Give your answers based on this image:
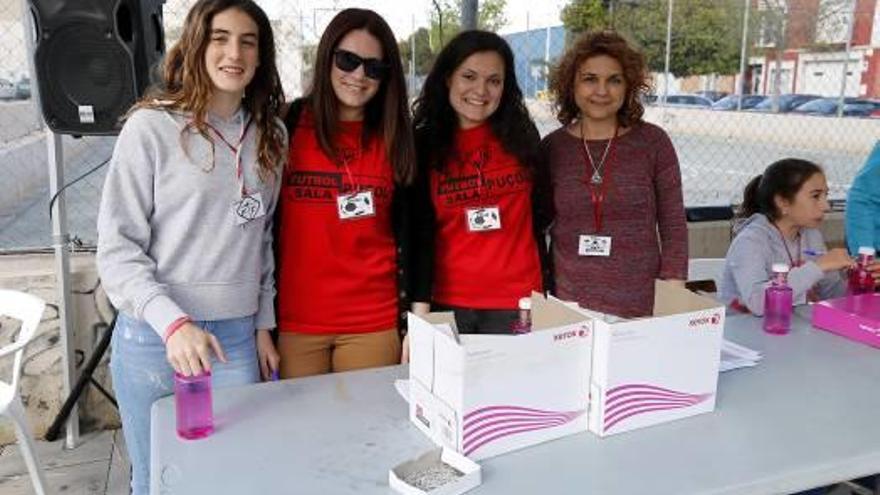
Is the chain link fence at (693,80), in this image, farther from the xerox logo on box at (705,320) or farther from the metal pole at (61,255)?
the xerox logo on box at (705,320)

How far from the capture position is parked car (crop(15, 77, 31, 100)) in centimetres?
270

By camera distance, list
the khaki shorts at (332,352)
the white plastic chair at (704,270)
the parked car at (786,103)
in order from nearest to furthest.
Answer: the khaki shorts at (332,352)
the white plastic chair at (704,270)
the parked car at (786,103)

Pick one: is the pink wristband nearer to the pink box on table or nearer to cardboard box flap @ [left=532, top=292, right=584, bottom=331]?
cardboard box flap @ [left=532, top=292, right=584, bottom=331]

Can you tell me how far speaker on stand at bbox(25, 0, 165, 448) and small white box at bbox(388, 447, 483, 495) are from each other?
5.29 ft

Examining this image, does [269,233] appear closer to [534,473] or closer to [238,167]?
[238,167]

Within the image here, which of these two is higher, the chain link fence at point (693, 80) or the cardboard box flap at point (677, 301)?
the chain link fence at point (693, 80)

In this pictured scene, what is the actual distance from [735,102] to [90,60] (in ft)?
13.3

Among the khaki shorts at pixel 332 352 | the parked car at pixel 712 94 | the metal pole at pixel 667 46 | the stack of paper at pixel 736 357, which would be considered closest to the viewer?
the stack of paper at pixel 736 357

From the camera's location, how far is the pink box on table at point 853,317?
5.76 feet

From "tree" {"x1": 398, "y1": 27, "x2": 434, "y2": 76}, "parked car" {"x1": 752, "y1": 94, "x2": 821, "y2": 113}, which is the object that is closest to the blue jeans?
"tree" {"x1": 398, "y1": 27, "x2": 434, "y2": 76}

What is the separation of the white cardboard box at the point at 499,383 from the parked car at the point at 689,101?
11.1ft

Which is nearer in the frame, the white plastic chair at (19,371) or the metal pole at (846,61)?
the white plastic chair at (19,371)

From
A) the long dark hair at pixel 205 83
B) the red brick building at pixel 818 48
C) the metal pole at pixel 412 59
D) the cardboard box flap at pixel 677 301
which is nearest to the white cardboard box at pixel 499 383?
the cardboard box flap at pixel 677 301

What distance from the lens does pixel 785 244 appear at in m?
2.22
